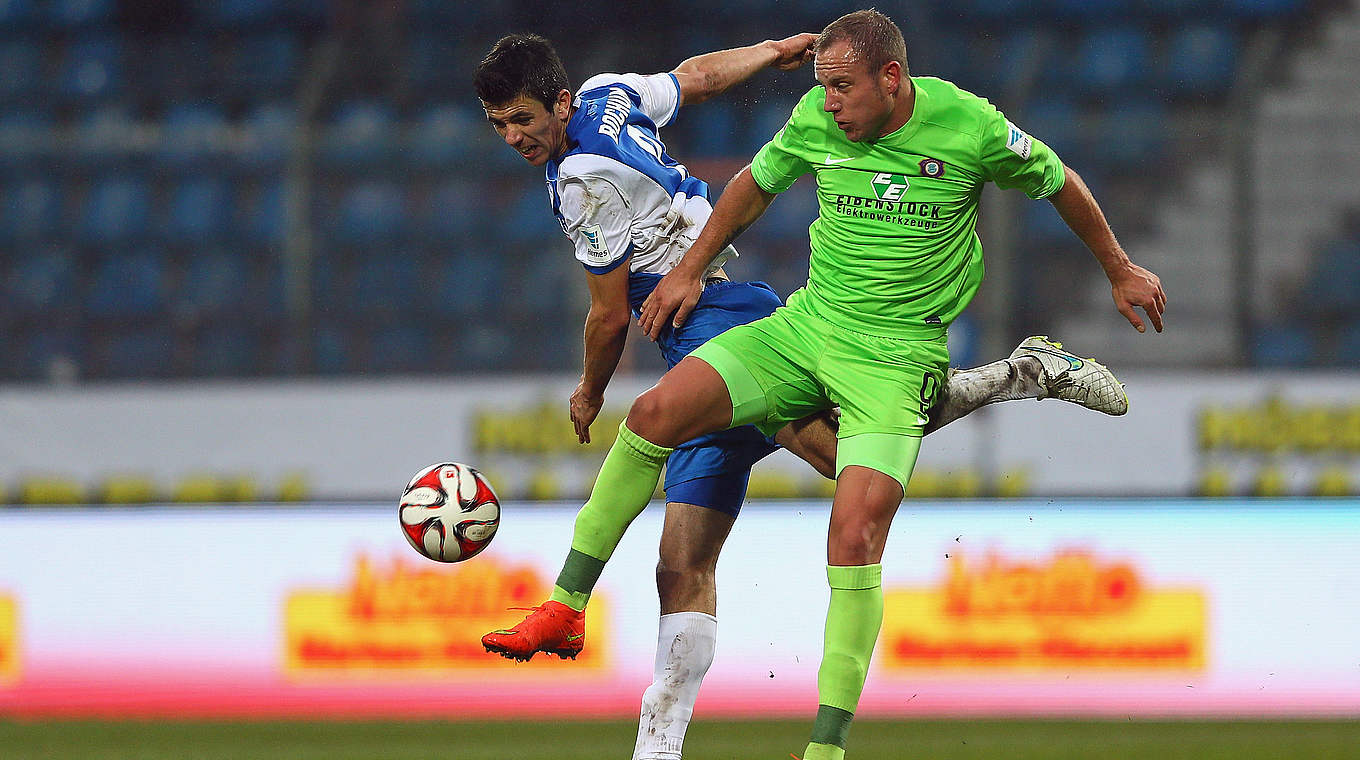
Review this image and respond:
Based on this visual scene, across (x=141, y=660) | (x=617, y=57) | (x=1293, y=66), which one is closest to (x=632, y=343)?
(x=617, y=57)

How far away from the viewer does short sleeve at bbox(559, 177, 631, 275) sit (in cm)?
409

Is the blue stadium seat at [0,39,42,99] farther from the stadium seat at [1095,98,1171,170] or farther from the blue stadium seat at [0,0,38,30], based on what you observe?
the stadium seat at [1095,98,1171,170]

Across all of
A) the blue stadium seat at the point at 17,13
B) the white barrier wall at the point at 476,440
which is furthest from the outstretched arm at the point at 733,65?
the blue stadium seat at the point at 17,13

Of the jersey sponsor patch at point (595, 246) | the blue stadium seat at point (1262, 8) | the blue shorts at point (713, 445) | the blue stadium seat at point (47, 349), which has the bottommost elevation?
the blue shorts at point (713, 445)

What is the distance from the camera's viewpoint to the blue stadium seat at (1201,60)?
9.15 meters

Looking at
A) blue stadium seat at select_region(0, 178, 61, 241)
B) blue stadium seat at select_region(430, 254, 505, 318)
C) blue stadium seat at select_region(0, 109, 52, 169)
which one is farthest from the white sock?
blue stadium seat at select_region(0, 109, 52, 169)

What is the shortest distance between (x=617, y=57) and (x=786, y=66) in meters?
4.83

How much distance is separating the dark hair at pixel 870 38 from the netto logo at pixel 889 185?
0.82ft

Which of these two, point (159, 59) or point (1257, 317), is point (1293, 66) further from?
point (159, 59)

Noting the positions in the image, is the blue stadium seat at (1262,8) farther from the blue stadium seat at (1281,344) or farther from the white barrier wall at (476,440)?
the white barrier wall at (476,440)

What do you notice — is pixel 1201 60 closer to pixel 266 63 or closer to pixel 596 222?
pixel 266 63

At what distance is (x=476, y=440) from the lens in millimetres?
8906

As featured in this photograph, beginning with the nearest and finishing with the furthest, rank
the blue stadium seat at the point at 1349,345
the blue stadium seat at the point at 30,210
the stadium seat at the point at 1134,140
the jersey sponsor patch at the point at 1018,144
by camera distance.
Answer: the jersey sponsor patch at the point at 1018,144 < the blue stadium seat at the point at 1349,345 < the stadium seat at the point at 1134,140 < the blue stadium seat at the point at 30,210

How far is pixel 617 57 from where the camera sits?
364 inches
